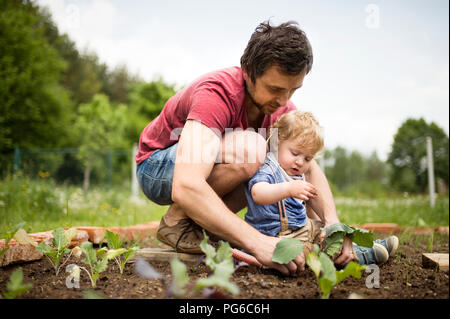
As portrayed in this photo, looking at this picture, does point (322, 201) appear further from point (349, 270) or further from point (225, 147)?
point (349, 270)

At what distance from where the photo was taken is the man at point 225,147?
139cm

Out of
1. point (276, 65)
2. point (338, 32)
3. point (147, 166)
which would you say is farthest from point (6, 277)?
point (338, 32)

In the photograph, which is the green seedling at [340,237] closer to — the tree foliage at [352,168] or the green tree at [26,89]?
the tree foliage at [352,168]

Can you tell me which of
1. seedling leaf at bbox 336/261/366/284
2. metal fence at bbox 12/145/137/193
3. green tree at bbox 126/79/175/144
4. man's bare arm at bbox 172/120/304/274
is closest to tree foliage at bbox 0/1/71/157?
metal fence at bbox 12/145/137/193

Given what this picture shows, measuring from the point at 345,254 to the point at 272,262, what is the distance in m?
0.36

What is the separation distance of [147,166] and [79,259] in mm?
601

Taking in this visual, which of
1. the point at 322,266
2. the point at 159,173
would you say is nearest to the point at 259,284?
the point at 322,266

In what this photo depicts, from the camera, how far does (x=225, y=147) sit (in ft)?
5.47

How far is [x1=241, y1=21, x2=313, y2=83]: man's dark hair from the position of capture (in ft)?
5.40

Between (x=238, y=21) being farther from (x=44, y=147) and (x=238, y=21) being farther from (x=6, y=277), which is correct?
(x=44, y=147)

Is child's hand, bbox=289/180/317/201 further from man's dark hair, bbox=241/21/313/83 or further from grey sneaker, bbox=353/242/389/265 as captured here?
man's dark hair, bbox=241/21/313/83

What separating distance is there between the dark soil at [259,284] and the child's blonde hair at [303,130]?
0.62 meters

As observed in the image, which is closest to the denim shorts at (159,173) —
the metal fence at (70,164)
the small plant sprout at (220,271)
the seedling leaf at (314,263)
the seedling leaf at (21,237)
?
the seedling leaf at (21,237)
